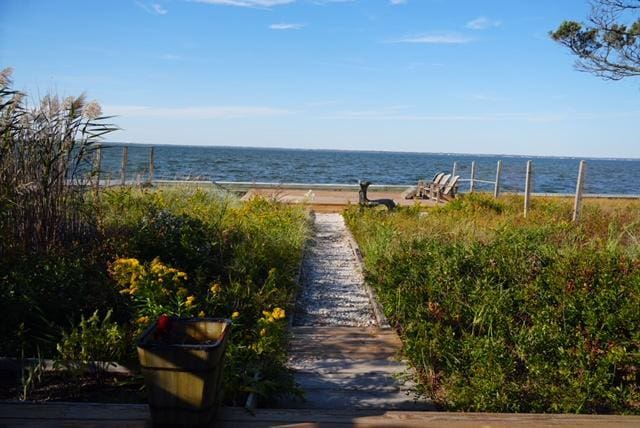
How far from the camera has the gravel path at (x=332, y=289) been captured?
5.29 m

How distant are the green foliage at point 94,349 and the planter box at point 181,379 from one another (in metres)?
0.92

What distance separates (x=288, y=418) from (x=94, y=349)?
137cm

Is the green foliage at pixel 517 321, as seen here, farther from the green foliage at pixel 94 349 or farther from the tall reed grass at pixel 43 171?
the tall reed grass at pixel 43 171

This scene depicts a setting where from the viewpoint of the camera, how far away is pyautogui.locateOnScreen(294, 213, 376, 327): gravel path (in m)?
5.29

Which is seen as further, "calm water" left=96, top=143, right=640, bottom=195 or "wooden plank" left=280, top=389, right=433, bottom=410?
"calm water" left=96, top=143, right=640, bottom=195

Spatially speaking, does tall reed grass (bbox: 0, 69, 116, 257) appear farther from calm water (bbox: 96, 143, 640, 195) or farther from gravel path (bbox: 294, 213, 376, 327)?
gravel path (bbox: 294, 213, 376, 327)

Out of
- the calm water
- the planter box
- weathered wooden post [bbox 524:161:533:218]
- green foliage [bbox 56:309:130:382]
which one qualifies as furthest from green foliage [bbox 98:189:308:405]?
weathered wooden post [bbox 524:161:533:218]

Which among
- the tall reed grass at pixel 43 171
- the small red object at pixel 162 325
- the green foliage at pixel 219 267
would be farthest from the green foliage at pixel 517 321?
the tall reed grass at pixel 43 171

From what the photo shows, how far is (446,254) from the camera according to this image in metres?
5.75

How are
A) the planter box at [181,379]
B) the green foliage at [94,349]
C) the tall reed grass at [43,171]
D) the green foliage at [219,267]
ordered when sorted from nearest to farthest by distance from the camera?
the planter box at [181,379] → the green foliage at [94,349] → the green foliage at [219,267] → the tall reed grass at [43,171]

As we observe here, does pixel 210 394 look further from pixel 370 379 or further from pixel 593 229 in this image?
pixel 593 229

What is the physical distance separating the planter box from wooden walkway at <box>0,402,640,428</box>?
0.20 meters

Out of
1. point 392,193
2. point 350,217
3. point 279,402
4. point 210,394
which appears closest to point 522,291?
point 279,402

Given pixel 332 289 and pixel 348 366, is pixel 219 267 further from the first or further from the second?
pixel 348 366
